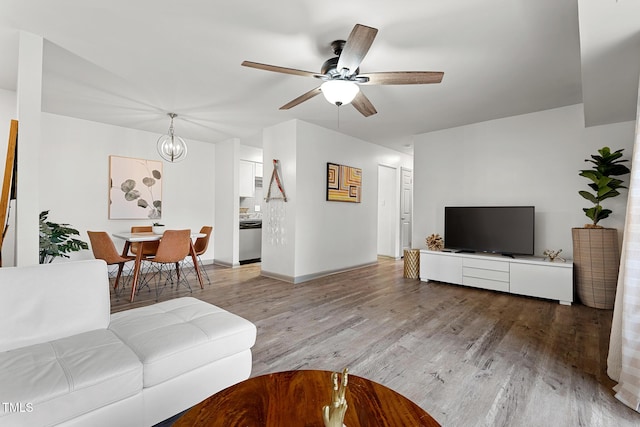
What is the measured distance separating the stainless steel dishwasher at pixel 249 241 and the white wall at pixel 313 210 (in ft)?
4.36

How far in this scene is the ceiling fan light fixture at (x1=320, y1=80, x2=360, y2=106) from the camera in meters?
2.25

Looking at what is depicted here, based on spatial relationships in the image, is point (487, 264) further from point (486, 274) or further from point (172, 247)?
point (172, 247)

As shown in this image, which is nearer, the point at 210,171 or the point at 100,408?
the point at 100,408

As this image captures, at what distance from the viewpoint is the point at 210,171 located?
6.16m

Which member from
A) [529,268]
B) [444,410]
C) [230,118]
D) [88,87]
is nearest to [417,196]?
[529,268]

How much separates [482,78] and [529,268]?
2394mm

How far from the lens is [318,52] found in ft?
8.54

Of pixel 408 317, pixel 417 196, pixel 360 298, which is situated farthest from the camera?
pixel 417 196

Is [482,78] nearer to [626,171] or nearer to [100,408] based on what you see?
[626,171]

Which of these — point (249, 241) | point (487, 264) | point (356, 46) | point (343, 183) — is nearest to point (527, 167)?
point (487, 264)

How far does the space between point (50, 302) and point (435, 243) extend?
4552 millimetres

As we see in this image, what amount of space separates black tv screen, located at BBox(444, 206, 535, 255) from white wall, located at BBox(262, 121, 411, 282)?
5.42 ft

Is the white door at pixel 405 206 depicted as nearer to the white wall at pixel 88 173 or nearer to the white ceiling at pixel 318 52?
the white ceiling at pixel 318 52

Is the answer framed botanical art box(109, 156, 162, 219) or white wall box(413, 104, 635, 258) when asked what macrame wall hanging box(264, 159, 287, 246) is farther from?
white wall box(413, 104, 635, 258)
